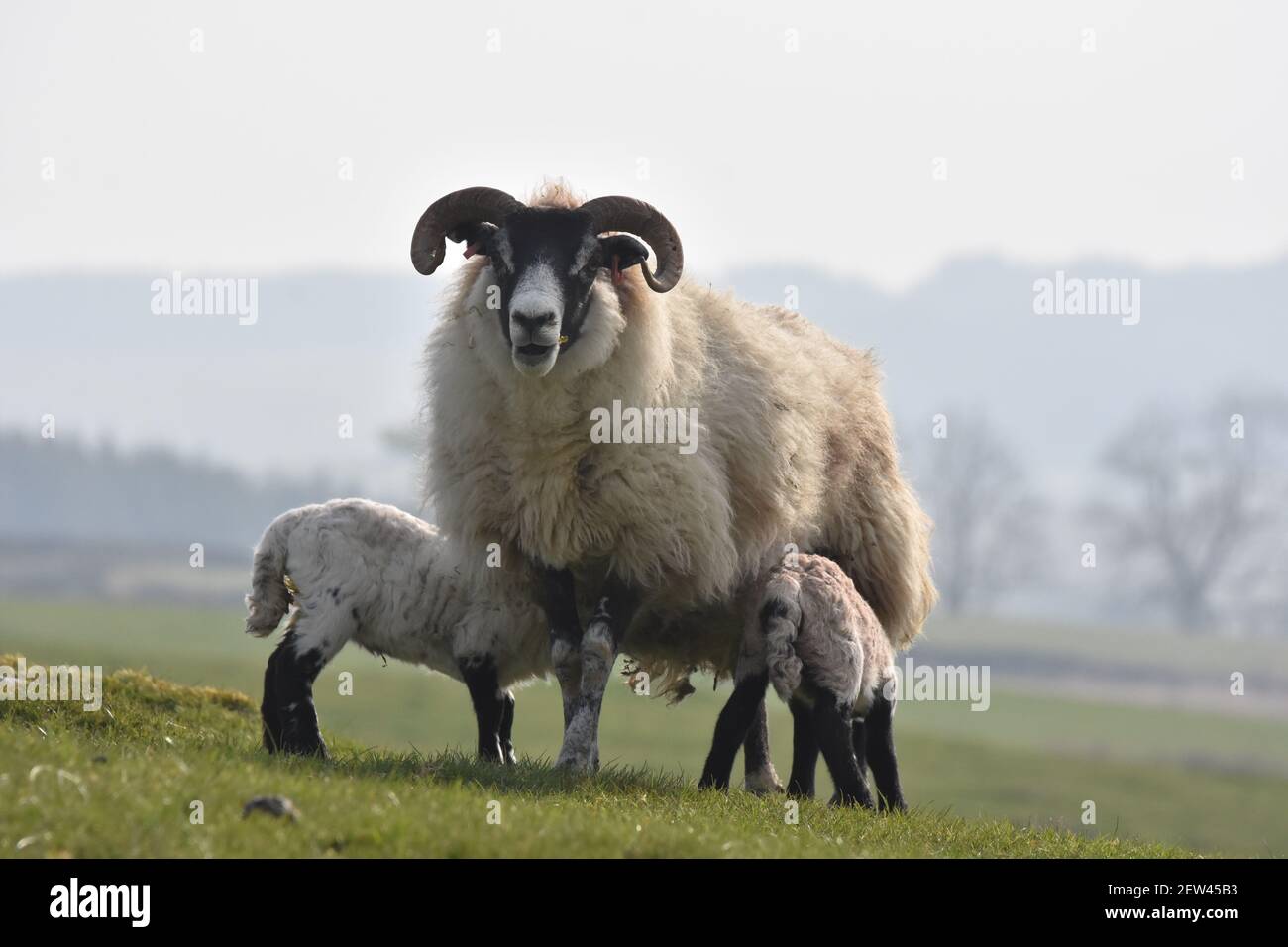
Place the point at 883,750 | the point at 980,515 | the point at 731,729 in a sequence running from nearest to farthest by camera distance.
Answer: the point at 731,729, the point at 883,750, the point at 980,515

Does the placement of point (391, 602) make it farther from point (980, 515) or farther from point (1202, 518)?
point (980, 515)

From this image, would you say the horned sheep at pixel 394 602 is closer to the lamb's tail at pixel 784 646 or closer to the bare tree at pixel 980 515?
the lamb's tail at pixel 784 646

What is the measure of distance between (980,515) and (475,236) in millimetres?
120819

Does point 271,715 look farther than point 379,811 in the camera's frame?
Yes

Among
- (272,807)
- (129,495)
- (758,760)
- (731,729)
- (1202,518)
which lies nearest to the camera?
(272,807)

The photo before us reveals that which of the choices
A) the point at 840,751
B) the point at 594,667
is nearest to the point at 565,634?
the point at 594,667

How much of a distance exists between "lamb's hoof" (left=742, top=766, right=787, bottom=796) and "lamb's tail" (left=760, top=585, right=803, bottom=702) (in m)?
1.31

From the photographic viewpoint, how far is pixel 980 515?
129250 mm

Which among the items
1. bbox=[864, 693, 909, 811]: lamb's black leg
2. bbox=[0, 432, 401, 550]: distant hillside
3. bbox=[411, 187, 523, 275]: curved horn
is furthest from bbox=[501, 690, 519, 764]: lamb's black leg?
bbox=[0, 432, 401, 550]: distant hillside

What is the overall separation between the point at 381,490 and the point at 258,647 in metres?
133

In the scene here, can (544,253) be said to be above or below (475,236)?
below

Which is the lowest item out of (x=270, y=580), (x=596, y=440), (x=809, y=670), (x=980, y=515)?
(x=980, y=515)

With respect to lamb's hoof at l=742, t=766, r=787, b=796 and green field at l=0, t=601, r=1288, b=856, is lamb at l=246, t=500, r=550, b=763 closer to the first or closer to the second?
green field at l=0, t=601, r=1288, b=856
